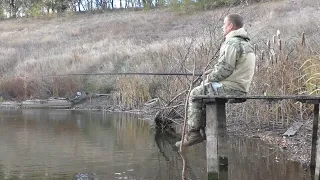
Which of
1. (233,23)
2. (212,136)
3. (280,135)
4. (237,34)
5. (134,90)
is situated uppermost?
(233,23)

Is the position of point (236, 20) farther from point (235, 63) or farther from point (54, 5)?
point (54, 5)

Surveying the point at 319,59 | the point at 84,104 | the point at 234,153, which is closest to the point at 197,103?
the point at 234,153

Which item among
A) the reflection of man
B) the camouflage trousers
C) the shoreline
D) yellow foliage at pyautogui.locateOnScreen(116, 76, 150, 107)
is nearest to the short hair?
the reflection of man

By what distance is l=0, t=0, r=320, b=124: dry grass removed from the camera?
907cm

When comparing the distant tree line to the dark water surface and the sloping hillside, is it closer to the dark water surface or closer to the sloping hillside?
the sloping hillside

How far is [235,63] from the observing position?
5465 mm

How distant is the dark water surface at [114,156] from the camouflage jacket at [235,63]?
4.30 feet

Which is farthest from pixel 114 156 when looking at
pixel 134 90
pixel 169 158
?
pixel 134 90

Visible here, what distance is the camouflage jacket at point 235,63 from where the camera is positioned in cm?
541

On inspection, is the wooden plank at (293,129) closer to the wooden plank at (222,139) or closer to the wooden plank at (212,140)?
the wooden plank at (222,139)

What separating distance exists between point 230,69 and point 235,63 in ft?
0.32

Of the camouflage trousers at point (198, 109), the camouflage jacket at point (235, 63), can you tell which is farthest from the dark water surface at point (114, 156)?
the camouflage jacket at point (235, 63)

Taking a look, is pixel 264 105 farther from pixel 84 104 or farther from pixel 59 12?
pixel 59 12

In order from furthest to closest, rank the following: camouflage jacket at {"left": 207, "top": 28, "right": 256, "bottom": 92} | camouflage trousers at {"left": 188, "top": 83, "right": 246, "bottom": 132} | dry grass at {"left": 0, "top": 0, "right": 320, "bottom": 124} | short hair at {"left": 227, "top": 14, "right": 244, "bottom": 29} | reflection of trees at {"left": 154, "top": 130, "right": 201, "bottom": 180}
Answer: dry grass at {"left": 0, "top": 0, "right": 320, "bottom": 124} → reflection of trees at {"left": 154, "top": 130, "right": 201, "bottom": 180} → camouflage trousers at {"left": 188, "top": 83, "right": 246, "bottom": 132} → short hair at {"left": 227, "top": 14, "right": 244, "bottom": 29} → camouflage jacket at {"left": 207, "top": 28, "right": 256, "bottom": 92}
